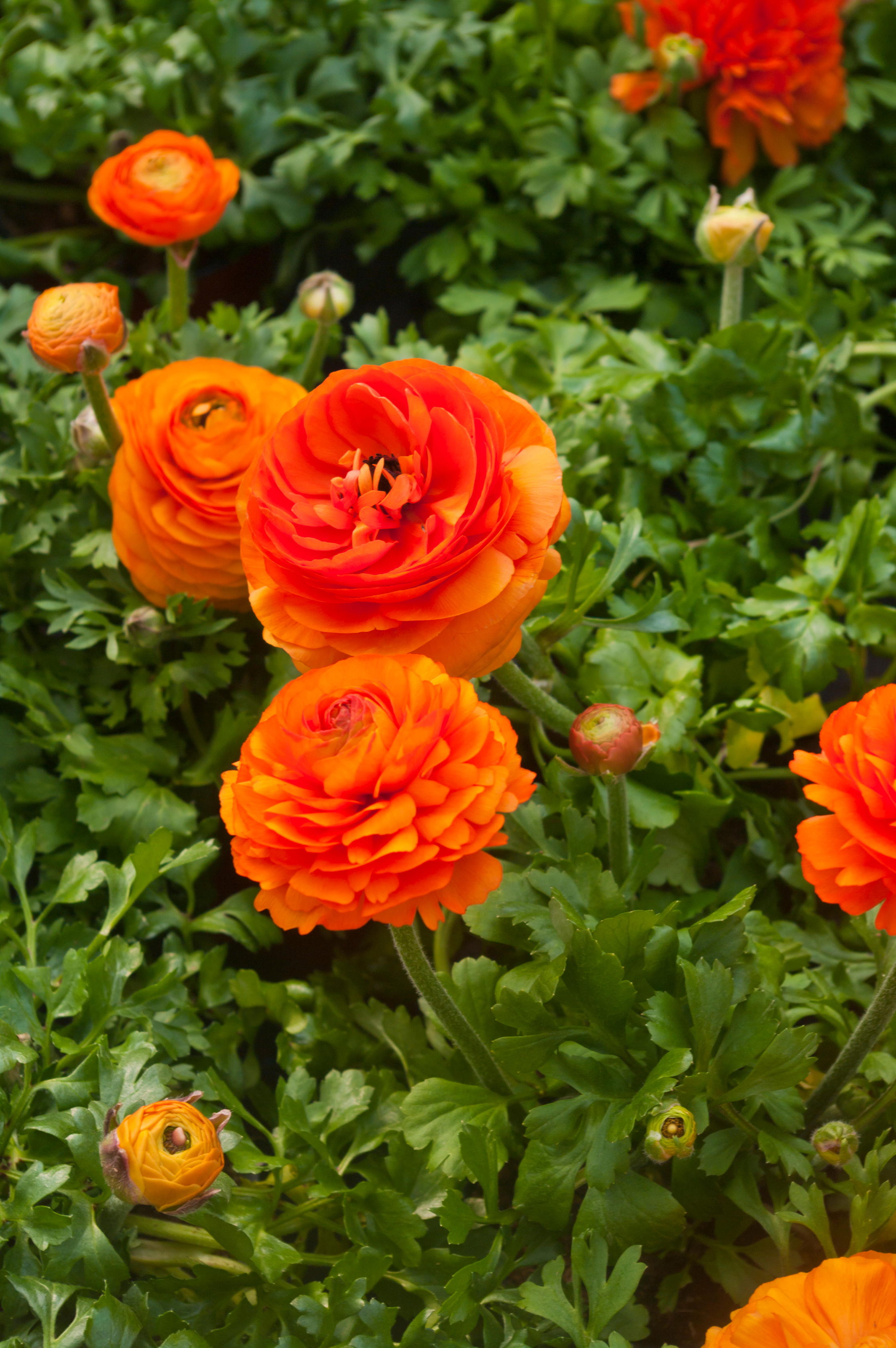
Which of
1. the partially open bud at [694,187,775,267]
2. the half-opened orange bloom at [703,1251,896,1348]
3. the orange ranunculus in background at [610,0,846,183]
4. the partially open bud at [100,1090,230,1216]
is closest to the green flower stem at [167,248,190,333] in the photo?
the partially open bud at [694,187,775,267]

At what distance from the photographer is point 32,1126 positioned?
60 cm

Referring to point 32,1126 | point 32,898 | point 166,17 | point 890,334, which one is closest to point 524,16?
point 166,17

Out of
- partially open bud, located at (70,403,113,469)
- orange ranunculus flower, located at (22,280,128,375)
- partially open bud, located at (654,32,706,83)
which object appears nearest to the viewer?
orange ranunculus flower, located at (22,280,128,375)

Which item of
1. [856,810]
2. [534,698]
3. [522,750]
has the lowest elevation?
[522,750]

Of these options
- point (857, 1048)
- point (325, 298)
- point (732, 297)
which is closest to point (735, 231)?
point (732, 297)

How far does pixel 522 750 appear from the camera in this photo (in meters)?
0.79

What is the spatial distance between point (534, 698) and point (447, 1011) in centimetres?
18

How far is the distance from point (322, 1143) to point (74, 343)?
480mm

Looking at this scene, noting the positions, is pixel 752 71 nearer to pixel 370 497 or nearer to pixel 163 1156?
pixel 370 497

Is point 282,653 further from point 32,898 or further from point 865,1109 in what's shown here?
point 865,1109

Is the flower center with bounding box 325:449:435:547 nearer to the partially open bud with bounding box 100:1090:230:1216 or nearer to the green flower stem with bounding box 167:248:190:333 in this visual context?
the partially open bud with bounding box 100:1090:230:1216

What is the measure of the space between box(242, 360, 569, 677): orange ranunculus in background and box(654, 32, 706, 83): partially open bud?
0.72 meters

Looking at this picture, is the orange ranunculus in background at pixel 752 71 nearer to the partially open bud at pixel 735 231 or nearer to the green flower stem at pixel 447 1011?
the partially open bud at pixel 735 231

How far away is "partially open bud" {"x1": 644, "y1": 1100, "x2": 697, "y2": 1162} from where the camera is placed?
0.51 metres
